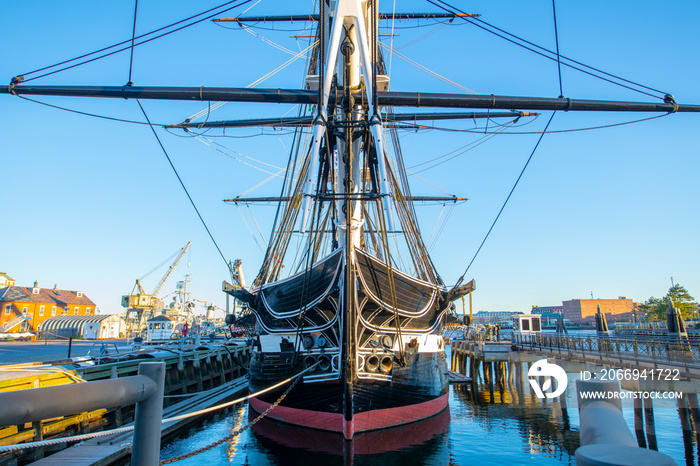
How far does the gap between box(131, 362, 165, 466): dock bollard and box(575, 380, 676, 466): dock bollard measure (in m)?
1.86

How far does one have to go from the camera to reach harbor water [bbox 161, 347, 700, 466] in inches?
385

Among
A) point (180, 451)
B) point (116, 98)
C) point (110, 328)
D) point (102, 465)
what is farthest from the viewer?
point (110, 328)

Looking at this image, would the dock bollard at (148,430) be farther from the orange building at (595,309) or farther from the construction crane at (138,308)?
the orange building at (595,309)

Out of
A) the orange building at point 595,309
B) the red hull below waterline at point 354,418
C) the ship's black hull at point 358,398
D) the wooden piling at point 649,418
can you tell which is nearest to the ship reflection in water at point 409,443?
the red hull below waterline at point 354,418

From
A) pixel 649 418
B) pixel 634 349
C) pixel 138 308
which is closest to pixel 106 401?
pixel 649 418

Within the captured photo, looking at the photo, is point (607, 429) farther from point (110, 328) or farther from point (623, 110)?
point (110, 328)

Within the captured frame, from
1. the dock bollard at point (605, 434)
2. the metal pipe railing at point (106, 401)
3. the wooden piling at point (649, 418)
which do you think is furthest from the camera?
the wooden piling at point (649, 418)

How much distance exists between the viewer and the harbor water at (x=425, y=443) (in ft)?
32.1

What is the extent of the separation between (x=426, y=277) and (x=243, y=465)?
7.74 metres

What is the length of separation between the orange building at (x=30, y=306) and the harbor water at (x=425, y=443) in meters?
44.5

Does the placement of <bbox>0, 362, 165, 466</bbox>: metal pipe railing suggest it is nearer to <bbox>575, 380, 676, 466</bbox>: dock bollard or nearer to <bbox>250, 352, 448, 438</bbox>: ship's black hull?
<bbox>575, 380, 676, 466</bbox>: dock bollard

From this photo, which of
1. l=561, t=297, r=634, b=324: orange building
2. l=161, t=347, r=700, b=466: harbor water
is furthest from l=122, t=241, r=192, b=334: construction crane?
l=561, t=297, r=634, b=324: orange building

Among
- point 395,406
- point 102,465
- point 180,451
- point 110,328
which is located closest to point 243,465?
point 180,451

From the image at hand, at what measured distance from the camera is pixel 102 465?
7559mm
